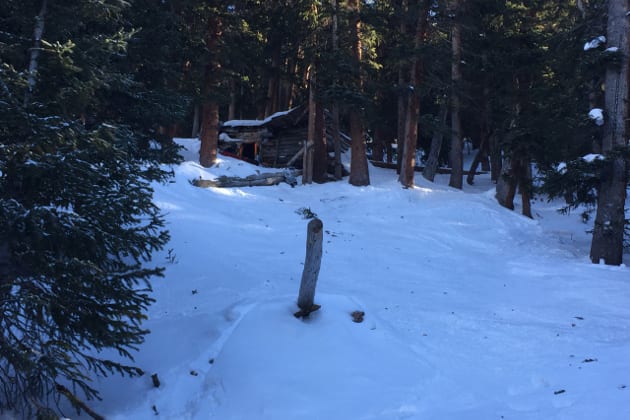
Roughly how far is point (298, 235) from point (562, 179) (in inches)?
267

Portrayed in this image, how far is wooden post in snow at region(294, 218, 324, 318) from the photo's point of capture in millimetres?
6652

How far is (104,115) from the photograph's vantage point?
28.6 feet

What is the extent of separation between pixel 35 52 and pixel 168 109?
3.92m

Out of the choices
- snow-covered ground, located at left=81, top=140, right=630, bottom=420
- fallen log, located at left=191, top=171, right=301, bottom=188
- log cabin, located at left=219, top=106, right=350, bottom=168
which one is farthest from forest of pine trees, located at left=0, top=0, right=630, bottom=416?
log cabin, located at left=219, top=106, right=350, bottom=168

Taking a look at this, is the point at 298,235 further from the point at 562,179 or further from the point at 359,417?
the point at 359,417

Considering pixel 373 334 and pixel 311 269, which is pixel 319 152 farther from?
pixel 373 334

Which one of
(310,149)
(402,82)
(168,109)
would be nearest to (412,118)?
(402,82)

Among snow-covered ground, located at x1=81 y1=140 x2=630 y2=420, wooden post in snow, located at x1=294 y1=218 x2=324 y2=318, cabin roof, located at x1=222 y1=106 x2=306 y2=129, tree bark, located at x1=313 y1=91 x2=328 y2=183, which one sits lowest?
snow-covered ground, located at x1=81 y1=140 x2=630 y2=420

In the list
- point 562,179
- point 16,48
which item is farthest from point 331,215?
point 16,48

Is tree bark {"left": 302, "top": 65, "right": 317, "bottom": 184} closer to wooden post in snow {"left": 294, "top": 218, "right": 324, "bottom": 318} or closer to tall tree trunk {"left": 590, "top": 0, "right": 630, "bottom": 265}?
tall tree trunk {"left": 590, "top": 0, "right": 630, "bottom": 265}

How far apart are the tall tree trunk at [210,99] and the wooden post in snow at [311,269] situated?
1384 cm

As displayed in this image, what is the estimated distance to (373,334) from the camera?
22.0 feet

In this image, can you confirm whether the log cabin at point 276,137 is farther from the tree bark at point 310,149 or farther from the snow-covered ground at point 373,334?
the snow-covered ground at point 373,334

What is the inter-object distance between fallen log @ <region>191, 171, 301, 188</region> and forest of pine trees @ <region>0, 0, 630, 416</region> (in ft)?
5.81
